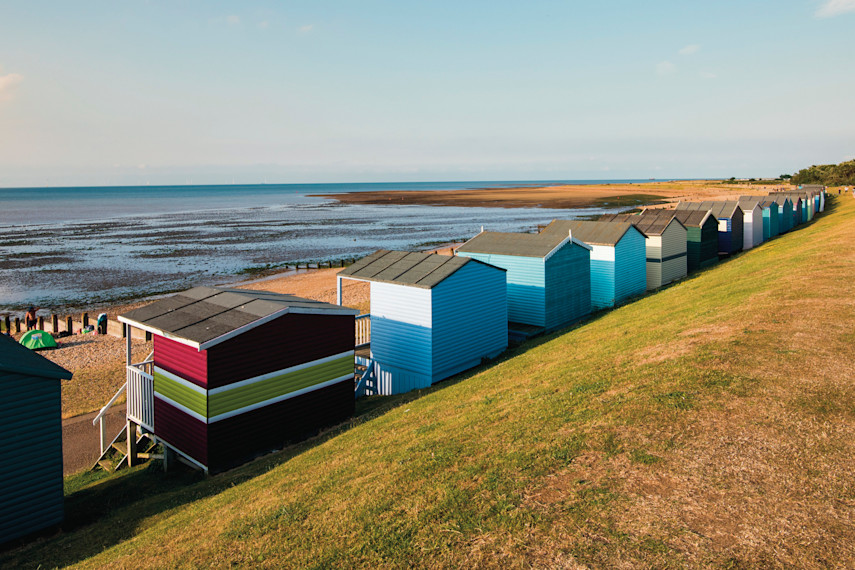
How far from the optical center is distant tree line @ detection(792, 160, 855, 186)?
9744 centimetres

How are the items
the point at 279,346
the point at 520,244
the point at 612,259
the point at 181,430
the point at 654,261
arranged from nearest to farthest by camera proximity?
1. the point at 181,430
2. the point at 279,346
3. the point at 520,244
4. the point at 612,259
5. the point at 654,261

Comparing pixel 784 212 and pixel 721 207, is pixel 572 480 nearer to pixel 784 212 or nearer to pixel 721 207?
pixel 721 207

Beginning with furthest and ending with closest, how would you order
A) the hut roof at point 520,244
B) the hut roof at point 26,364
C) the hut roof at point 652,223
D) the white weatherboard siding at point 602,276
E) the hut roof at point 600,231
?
the hut roof at point 652,223
the hut roof at point 600,231
the white weatherboard siding at point 602,276
the hut roof at point 520,244
the hut roof at point 26,364

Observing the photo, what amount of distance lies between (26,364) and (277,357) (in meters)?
4.72

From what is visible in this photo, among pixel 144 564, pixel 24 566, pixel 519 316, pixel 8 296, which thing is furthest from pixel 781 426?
pixel 8 296

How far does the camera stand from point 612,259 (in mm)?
25594

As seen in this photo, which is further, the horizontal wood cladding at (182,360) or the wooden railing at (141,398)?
the wooden railing at (141,398)

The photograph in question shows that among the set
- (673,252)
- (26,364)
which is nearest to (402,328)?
(26,364)

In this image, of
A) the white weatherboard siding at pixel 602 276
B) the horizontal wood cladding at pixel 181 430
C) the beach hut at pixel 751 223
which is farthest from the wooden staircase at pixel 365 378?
the beach hut at pixel 751 223

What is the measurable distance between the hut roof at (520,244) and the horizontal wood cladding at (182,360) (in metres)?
13.4

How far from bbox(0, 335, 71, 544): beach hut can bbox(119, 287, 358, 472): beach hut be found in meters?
2.51

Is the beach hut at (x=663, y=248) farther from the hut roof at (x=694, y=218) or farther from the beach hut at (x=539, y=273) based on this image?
the beach hut at (x=539, y=273)

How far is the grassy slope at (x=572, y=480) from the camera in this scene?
20.6 ft

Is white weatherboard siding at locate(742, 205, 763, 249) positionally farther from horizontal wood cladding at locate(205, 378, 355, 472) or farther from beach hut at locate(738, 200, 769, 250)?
horizontal wood cladding at locate(205, 378, 355, 472)
